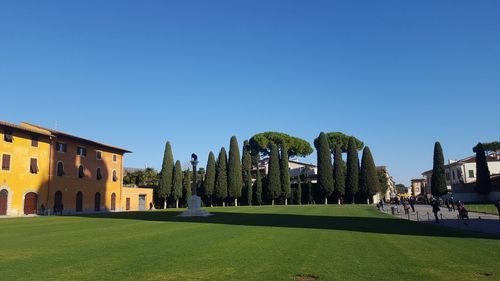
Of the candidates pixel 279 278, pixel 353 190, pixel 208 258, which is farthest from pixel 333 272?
pixel 353 190

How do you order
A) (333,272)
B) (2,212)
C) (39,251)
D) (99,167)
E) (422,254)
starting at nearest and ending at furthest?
(333,272) → (422,254) → (39,251) → (2,212) → (99,167)

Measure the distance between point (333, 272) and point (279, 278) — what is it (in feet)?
4.47

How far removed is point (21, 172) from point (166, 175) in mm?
29077

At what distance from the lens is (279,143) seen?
88.6 meters

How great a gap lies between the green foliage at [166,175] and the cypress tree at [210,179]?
6357mm

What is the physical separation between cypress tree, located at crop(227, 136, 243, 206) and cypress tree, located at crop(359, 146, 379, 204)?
20.7 meters

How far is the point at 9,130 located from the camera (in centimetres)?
4231

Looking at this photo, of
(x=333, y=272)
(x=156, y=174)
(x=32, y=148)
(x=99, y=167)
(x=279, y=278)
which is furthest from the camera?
(x=156, y=174)

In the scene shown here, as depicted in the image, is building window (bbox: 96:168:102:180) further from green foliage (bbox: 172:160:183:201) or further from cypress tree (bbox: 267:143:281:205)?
cypress tree (bbox: 267:143:281:205)

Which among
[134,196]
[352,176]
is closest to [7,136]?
[134,196]

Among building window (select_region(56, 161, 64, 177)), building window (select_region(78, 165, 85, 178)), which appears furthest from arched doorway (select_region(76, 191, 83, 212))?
building window (select_region(56, 161, 64, 177))

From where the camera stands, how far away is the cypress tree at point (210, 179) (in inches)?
2805

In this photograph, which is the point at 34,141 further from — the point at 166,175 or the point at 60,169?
the point at 166,175

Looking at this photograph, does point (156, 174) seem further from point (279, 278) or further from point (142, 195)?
point (279, 278)
